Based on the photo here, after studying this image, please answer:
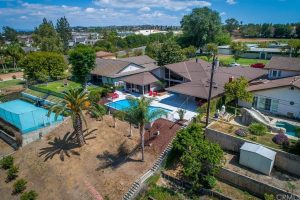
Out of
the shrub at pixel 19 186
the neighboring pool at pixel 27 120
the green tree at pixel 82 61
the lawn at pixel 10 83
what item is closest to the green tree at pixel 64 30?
the lawn at pixel 10 83

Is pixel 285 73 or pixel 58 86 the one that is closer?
pixel 285 73

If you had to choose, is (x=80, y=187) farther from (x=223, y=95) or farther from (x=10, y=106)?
(x=10, y=106)

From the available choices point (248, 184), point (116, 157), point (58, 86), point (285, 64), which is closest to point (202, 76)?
point (285, 64)

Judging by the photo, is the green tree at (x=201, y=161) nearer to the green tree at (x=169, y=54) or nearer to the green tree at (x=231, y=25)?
the green tree at (x=169, y=54)

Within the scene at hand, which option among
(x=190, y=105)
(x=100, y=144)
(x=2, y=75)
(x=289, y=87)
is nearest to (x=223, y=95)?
(x=190, y=105)

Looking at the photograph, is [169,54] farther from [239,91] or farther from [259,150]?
[259,150]

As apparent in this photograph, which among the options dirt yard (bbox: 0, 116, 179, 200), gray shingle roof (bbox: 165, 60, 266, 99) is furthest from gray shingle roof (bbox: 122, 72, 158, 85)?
dirt yard (bbox: 0, 116, 179, 200)

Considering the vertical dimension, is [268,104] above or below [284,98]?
below
